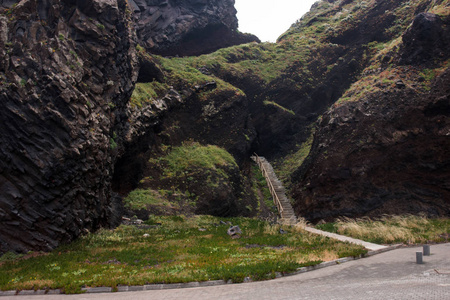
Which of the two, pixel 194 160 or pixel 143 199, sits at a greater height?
pixel 194 160

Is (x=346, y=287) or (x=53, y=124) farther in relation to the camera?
(x=53, y=124)

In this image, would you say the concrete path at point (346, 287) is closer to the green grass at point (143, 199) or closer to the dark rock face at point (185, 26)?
the green grass at point (143, 199)

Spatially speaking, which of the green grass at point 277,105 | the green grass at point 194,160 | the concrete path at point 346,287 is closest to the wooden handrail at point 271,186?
the green grass at point 194,160

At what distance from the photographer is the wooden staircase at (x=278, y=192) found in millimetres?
30467

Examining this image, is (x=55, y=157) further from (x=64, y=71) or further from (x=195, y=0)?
(x=195, y=0)

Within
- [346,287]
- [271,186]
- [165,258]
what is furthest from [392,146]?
[165,258]

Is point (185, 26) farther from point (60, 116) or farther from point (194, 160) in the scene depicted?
point (60, 116)

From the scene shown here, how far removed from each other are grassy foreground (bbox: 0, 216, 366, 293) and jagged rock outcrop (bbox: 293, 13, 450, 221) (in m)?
9.67

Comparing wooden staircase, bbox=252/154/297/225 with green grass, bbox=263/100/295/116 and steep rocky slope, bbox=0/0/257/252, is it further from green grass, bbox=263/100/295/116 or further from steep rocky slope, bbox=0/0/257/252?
steep rocky slope, bbox=0/0/257/252

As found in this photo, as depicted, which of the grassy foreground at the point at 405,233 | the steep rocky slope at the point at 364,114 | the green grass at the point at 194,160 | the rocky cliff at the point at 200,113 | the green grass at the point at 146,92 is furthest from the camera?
the green grass at the point at 194,160

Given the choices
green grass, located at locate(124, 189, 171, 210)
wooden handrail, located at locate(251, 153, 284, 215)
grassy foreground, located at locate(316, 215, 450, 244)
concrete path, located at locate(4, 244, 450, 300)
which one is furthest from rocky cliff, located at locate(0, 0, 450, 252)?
concrete path, located at locate(4, 244, 450, 300)

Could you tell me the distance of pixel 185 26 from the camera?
178 feet

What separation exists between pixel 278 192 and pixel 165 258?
2395 centimetres

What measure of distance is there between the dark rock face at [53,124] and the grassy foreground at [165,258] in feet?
6.46
